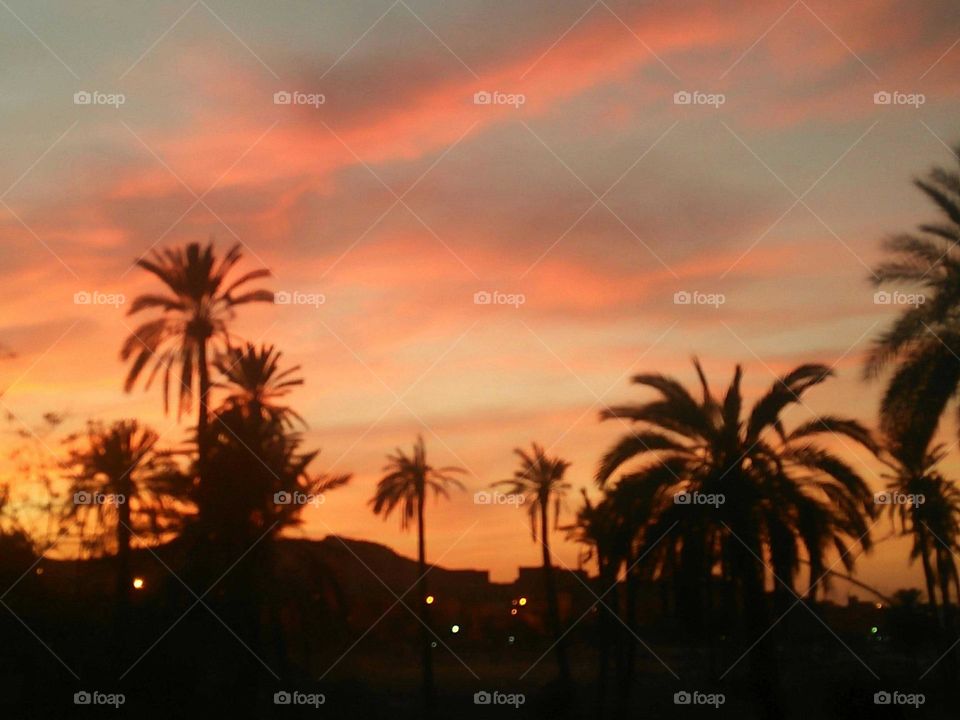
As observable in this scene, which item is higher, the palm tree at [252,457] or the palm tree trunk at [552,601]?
the palm tree at [252,457]

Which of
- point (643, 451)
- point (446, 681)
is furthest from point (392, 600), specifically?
point (643, 451)

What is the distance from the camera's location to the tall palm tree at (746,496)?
10.3 metres

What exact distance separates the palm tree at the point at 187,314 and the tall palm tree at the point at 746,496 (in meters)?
→ 3.47

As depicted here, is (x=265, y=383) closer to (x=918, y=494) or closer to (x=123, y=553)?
(x=123, y=553)

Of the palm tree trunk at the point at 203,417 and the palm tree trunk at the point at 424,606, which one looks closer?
the palm tree trunk at the point at 424,606

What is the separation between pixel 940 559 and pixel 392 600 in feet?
15.5

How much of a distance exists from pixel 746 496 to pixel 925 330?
216 cm

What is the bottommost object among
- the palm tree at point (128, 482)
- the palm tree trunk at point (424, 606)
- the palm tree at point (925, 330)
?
the palm tree trunk at point (424, 606)

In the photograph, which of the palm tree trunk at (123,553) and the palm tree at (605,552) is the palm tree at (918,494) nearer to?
the palm tree at (605,552)

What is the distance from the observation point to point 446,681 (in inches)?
400

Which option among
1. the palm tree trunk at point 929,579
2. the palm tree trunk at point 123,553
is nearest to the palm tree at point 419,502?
the palm tree trunk at point 123,553

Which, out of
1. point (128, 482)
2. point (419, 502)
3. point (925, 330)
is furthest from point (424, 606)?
point (925, 330)

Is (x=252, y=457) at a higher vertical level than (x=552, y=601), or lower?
higher

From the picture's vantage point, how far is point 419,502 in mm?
10164
